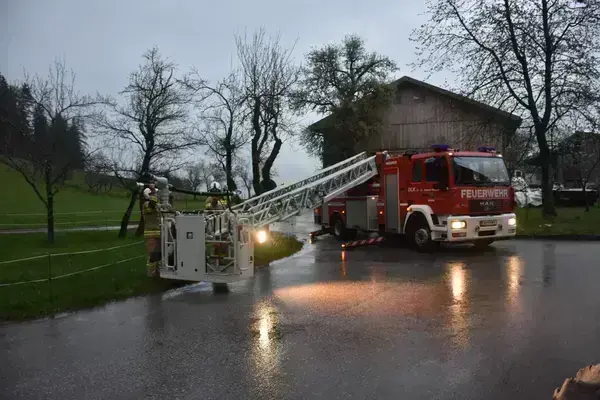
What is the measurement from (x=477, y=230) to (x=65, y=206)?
1422 inches

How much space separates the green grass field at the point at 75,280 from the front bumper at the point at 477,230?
450 centimetres

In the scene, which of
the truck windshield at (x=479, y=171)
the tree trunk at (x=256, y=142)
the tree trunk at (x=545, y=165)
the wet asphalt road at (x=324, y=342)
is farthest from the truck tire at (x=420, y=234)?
the tree trunk at (x=545, y=165)

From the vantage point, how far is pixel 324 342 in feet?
20.0

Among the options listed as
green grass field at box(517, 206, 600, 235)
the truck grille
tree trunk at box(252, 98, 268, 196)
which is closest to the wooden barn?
green grass field at box(517, 206, 600, 235)

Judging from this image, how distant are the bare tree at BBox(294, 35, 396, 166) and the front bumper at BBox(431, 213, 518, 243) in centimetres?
1859

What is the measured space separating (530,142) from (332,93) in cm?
1305

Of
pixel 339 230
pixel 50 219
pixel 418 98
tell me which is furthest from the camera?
pixel 418 98

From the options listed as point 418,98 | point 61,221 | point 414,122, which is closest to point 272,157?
point 414,122

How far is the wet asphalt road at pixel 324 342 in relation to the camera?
4738mm

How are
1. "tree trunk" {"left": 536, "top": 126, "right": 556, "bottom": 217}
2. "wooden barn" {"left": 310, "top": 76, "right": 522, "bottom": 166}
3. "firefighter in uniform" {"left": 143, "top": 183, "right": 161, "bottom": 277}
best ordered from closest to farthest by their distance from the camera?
1. "firefighter in uniform" {"left": 143, "top": 183, "right": 161, "bottom": 277}
2. "tree trunk" {"left": 536, "top": 126, "right": 556, "bottom": 217}
3. "wooden barn" {"left": 310, "top": 76, "right": 522, "bottom": 166}

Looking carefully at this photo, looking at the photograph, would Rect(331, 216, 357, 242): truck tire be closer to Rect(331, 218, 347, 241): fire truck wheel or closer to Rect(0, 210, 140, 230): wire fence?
Answer: Rect(331, 218, 347, 241): fire truck wheel

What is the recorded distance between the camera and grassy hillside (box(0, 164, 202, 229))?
28.9 m

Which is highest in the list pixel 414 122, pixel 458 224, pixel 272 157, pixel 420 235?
pixel 414 122

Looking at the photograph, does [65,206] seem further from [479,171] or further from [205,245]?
[205,245]
